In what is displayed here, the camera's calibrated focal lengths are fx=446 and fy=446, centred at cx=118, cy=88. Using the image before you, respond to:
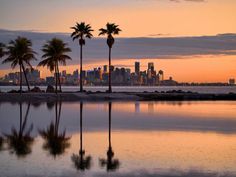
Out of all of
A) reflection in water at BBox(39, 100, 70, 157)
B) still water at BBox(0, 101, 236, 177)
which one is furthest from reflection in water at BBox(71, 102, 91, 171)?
reflection in water at BBox(39, 100, 70, 157)

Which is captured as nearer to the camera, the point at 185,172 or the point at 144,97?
the point at 185,172

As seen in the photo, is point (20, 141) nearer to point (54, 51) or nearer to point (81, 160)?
point (81, 160)

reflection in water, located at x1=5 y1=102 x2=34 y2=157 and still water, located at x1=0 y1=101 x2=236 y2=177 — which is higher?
reflection in water, located at x1=5 y1=102 x2=34 y2=157

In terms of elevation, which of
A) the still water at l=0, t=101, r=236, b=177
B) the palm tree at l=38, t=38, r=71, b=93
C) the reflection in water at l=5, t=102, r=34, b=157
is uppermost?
the palm tree at l=38, t=38, r=71, b=93

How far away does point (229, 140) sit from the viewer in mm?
26703

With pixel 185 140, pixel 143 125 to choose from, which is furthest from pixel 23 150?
pixel 143 125

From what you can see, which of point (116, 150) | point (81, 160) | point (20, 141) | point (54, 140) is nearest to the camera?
point (81, 160)

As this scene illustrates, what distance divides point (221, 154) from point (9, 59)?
68.5m

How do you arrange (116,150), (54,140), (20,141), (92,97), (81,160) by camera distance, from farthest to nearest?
(92,97), (54,140), (20,141), (116,150), (81,160)

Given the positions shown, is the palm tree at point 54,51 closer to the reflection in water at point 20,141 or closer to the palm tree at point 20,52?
the palm tree at point 20,52

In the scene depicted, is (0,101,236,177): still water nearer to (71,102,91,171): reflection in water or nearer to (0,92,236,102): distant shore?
(71,102,91,171): reflection in water

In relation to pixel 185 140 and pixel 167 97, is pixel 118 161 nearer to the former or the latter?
pixel 185 140

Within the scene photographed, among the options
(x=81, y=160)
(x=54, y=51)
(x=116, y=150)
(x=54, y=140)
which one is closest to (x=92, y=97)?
(x=54, y=51)

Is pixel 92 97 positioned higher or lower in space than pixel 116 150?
higher
